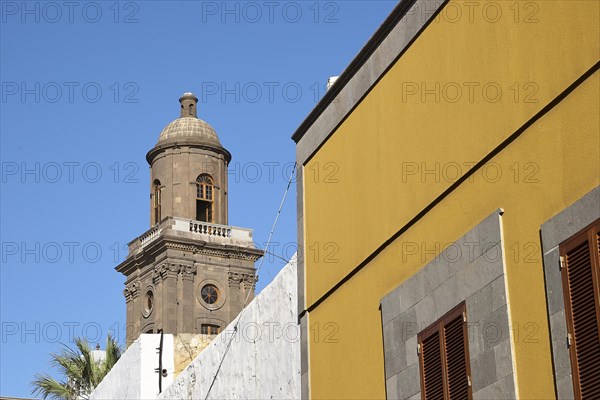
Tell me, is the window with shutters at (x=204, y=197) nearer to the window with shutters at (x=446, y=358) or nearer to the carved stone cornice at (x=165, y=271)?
the carved stone cornice at (x=165, y=271)

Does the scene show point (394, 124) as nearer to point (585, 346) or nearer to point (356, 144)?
point (356, 144)

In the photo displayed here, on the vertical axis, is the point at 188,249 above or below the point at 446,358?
above

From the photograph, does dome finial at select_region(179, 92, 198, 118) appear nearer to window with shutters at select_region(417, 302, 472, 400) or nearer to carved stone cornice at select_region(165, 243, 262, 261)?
carved stone cornice at select_region(165, 243, 262, 261)

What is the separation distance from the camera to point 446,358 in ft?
37.1

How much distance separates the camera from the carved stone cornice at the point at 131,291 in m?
52.1

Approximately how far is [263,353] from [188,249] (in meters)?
34.1

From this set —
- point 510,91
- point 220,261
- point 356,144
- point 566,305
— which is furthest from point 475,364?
point 220,261

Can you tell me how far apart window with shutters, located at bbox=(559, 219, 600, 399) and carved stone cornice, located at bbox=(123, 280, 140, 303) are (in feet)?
142

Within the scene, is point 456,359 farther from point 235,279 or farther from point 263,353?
point 235,279

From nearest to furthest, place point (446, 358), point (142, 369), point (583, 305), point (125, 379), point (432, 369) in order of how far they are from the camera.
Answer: point (583, 305), point (446, 358), point (432, 369), point (142, 369), point (125, 379)

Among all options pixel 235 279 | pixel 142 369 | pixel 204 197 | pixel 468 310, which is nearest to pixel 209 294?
pixel 235 279

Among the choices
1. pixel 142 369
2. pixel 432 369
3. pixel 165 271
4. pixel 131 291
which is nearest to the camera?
pixel 432 369

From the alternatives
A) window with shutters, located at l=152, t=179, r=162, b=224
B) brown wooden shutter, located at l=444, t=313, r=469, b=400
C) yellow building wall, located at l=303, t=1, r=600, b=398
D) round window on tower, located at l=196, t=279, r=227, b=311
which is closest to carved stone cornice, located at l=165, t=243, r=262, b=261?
round window on tower, located at l=196, t=279, r=227, b=311

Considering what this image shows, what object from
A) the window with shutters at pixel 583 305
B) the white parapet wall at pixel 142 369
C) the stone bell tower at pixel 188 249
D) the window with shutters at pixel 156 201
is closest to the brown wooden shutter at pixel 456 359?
the window with shutters at pixel 583 305
